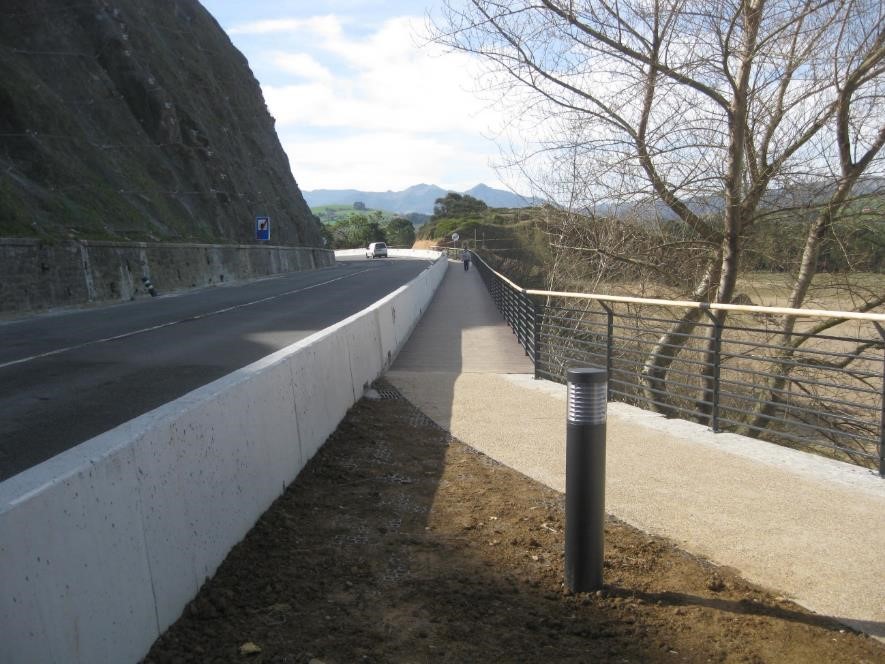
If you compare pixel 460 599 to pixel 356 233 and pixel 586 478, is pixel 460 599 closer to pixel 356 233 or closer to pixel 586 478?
pixel 586 478

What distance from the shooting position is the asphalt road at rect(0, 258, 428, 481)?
7602 mm

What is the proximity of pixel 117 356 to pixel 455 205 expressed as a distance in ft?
412

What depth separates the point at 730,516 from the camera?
5211mm

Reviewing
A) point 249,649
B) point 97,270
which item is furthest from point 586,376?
point 97,270

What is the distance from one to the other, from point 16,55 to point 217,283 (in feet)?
40.6

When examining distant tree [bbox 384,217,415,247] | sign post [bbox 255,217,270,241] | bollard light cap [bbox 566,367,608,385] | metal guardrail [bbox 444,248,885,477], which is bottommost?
distant tree [bbox 384,217,415,247]

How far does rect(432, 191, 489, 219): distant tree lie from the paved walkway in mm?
119577

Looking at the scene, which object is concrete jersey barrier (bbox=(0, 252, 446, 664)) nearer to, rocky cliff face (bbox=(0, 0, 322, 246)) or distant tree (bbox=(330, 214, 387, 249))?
rocky cliff face (bbox=(0, 0, 322, 246))

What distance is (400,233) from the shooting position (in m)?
152

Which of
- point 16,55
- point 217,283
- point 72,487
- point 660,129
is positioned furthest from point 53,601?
point 16,55

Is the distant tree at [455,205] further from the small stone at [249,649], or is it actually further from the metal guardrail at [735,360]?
the small stone at [249,649]

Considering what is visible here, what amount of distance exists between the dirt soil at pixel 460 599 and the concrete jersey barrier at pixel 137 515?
18 centimetres

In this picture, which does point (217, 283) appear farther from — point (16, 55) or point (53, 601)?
point (53, 601)

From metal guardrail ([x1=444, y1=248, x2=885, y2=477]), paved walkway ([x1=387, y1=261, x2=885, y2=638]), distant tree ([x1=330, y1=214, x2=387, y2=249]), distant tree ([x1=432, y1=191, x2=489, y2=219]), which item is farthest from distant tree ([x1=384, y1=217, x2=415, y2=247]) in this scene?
paved walkway ([x1=387, y1=261, x2=885, y2=638])
